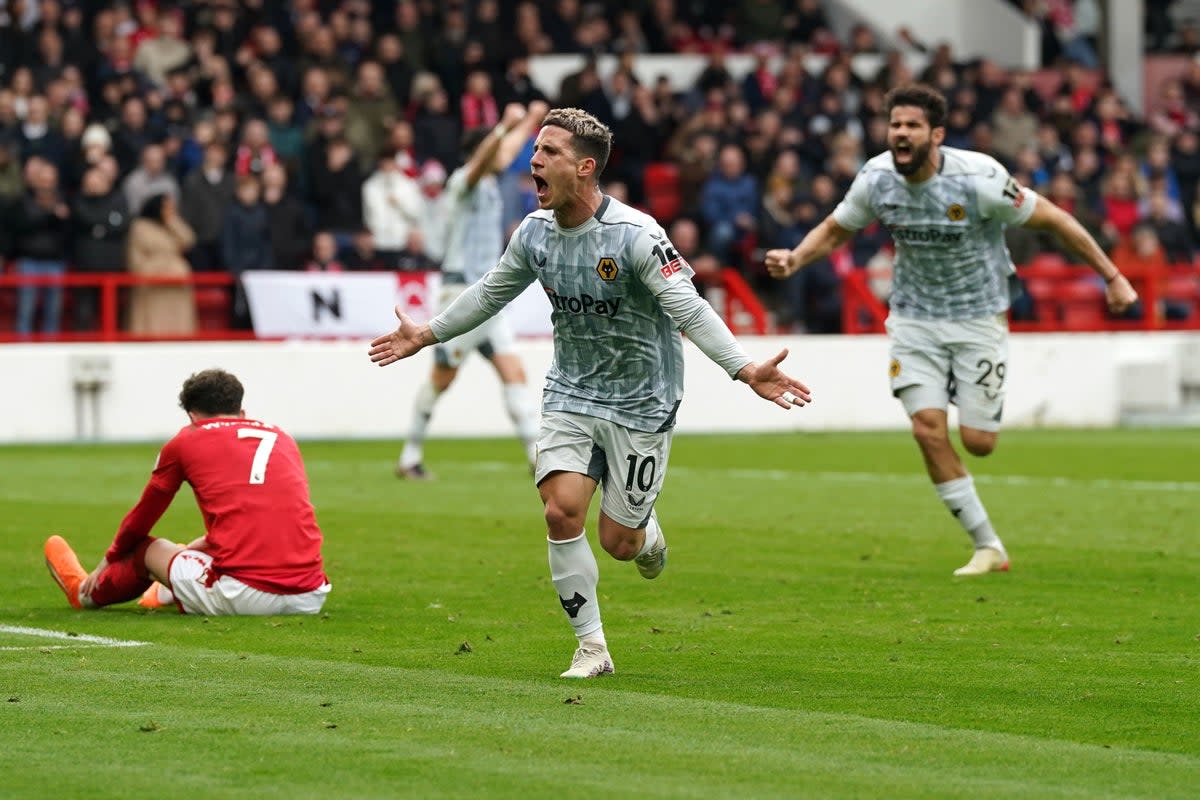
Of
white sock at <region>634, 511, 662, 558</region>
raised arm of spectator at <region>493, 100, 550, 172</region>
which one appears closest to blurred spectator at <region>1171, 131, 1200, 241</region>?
raised arm of spectator at <region>493, 100, 550, 172</region>

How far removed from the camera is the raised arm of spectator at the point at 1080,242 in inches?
456

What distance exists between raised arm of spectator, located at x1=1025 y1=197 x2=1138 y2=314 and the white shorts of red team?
174 inches

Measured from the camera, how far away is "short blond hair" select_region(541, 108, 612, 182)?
813cm

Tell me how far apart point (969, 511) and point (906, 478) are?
261 inches

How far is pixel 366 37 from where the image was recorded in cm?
2731

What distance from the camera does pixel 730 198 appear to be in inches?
1042

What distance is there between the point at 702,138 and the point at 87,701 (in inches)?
806

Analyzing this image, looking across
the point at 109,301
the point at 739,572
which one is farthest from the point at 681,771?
the point at 109,301

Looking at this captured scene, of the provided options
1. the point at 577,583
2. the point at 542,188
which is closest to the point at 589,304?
the point at 542,188

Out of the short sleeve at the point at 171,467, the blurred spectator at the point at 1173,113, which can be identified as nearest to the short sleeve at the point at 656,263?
the short sleeve at the point at 171,467

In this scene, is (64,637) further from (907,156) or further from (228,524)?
(907,156)

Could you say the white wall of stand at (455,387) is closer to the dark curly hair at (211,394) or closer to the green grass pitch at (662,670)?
the green grass pitch at (662,670)

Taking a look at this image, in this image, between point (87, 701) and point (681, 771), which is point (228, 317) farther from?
point (681, 771)

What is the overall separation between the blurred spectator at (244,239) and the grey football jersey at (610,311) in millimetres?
15207
